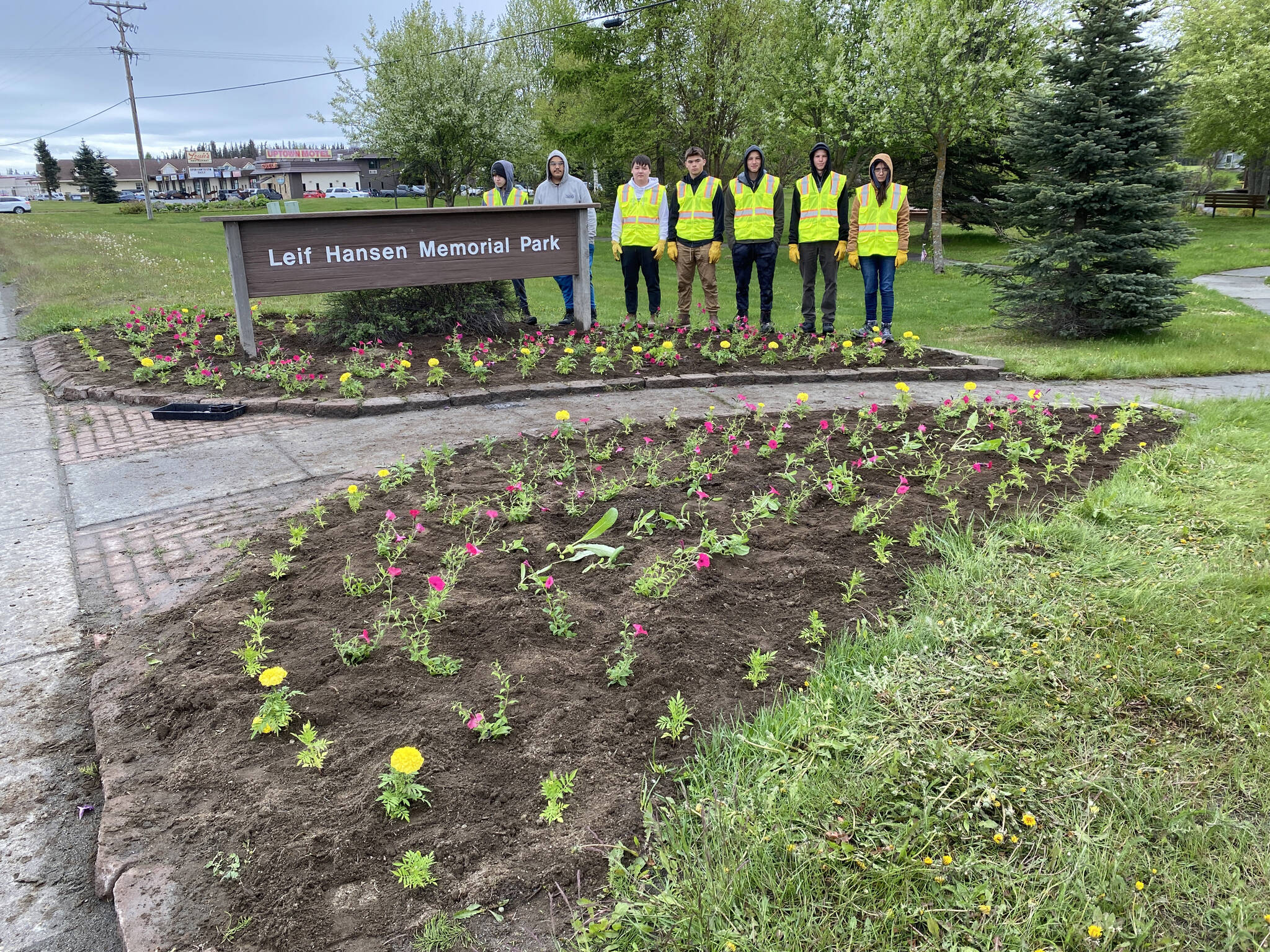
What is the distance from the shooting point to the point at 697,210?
9.37 m

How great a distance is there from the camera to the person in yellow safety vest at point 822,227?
9.16m

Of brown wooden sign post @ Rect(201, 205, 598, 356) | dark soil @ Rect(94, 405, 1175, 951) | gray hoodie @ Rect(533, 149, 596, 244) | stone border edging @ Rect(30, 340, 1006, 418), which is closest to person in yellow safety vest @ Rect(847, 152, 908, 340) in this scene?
stone border edging @ Rect(30, 340, 1006, 418)

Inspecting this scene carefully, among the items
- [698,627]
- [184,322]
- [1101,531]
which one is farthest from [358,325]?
[1101,531]

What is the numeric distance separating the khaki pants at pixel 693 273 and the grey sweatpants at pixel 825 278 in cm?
104

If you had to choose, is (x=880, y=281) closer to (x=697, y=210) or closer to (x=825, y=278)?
(x=825, y=278)

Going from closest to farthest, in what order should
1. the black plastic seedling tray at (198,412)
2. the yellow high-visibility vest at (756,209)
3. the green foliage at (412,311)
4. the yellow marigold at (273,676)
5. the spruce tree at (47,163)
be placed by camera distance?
the yellow marigold at (273,676)
the black plastic seedling tray at (198,412)
the green foliage at (412,311)
the yellow high-visibility vest at (756,209)
the spruce tree at (47,163)

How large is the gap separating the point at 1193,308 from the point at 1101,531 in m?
11.2

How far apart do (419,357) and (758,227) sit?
412 centimetres

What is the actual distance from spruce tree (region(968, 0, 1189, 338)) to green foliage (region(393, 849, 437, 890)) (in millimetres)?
Answer: 10029

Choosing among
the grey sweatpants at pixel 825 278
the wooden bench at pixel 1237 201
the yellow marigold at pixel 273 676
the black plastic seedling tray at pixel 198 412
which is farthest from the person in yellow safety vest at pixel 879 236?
the wooden bench at pixel 1237 201

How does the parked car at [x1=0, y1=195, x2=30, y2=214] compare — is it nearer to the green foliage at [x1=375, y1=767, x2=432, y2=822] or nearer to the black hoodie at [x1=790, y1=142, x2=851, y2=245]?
the black hoodie at [x1=790, y1=142, x2=851, y2=245]

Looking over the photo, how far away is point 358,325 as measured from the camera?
8320 millimetres

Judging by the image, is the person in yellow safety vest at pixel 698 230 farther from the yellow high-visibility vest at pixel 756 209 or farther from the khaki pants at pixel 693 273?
the yellow high-visibility vest at pixel 756 209

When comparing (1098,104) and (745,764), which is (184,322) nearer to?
(745,764)
